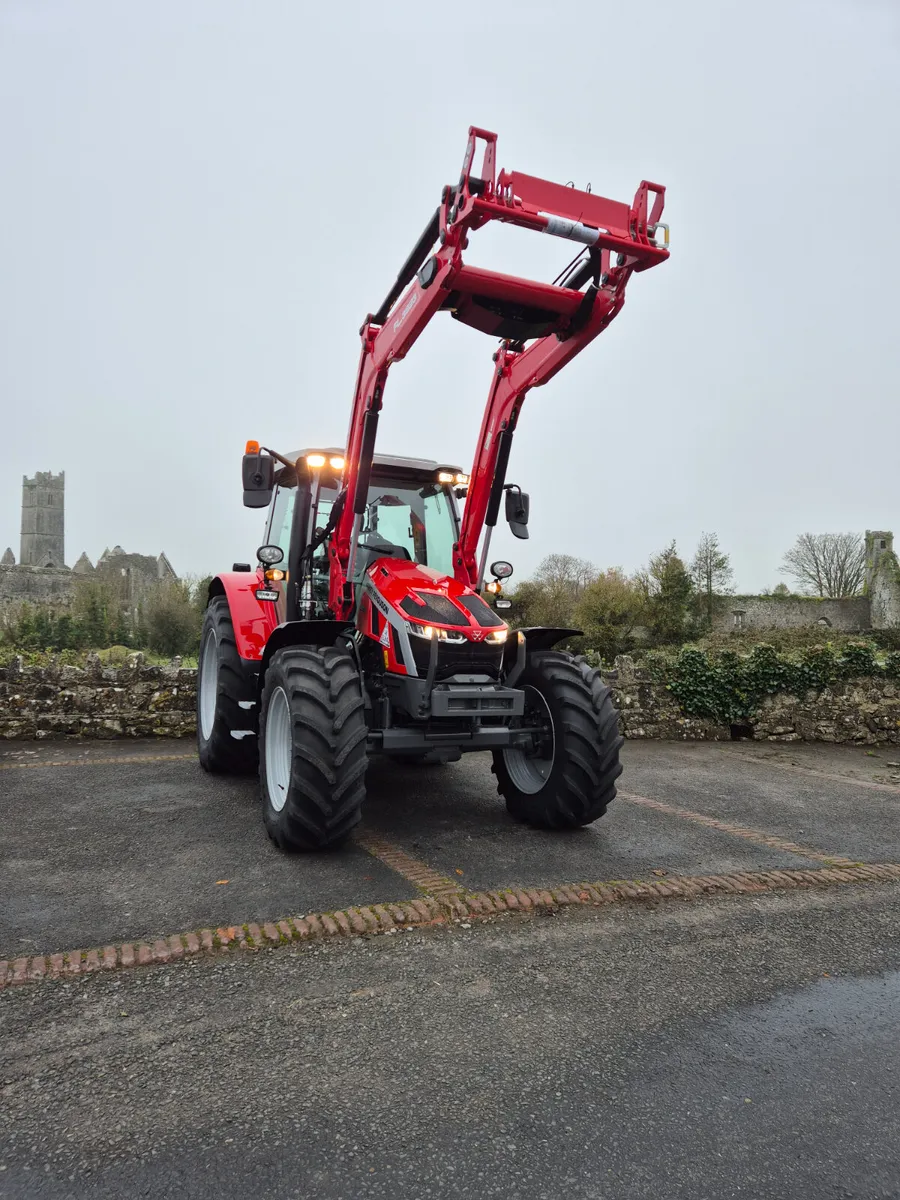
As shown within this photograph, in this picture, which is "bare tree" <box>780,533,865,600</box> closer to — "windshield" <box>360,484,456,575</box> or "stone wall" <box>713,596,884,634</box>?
"stone wall" <box>713,596,884,634</box>

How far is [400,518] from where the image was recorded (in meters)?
5.71

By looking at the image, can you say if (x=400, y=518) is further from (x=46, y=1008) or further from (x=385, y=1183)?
(x=385, y=1183)

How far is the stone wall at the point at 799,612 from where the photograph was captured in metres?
38.8

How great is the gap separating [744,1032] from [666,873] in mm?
1758

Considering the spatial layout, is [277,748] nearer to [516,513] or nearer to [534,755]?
[534,755]

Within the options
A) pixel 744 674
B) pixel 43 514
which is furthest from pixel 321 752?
pixel 43 514

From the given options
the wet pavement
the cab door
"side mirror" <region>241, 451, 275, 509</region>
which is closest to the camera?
the wet pavement

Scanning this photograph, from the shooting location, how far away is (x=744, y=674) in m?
10.6

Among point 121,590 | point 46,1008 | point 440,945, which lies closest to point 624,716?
point 440,945

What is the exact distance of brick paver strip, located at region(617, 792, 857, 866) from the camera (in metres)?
5.05

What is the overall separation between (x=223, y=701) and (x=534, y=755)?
2.57m

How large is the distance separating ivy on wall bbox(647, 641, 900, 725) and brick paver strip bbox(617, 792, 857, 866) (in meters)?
3.94

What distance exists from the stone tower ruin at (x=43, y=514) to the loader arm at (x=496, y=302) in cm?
7992

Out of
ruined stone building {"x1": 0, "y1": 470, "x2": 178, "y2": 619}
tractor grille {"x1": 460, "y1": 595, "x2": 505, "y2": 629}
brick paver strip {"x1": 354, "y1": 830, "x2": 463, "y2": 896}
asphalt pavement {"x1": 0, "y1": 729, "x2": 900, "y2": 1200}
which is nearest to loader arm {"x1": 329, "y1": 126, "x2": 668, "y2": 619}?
tractor grille {"x1": 460, "y1": 595, "x2": 505, "y2": 629}
